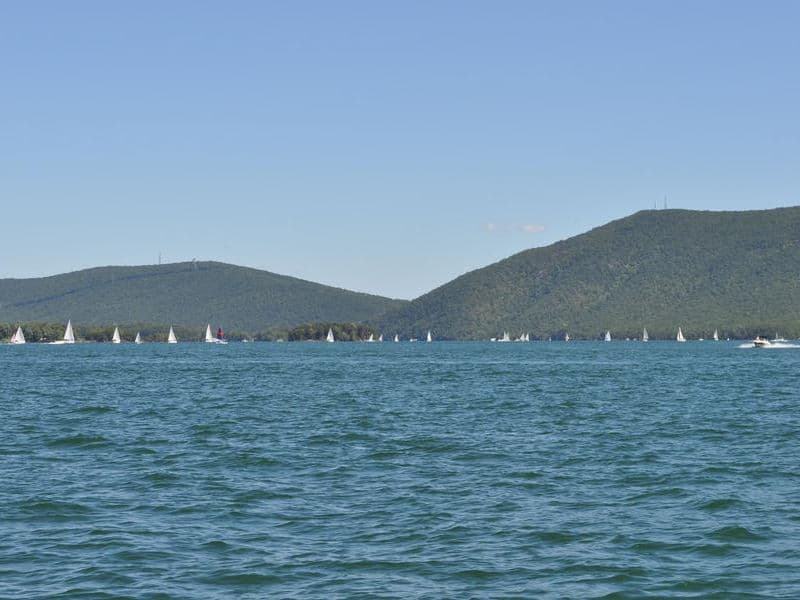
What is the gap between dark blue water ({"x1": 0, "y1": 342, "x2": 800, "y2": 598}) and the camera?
82.3 feet

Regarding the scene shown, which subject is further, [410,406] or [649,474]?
[410,406]

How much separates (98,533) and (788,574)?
1641 cm

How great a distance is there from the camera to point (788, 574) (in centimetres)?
2542

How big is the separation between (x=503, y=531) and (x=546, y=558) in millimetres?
3024

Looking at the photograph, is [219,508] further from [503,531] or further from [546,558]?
[546,558]

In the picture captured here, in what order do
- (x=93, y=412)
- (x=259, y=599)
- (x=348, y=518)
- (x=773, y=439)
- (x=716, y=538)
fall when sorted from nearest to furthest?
(x=259, y=599)
(x=716, y=538)
(x=348, y=518)
(x=773, y=439)
(x=93, y=412)

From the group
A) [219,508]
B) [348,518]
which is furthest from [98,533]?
[348,518]

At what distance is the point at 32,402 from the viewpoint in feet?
270

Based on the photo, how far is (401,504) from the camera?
33.8 meters

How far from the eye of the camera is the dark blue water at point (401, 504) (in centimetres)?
2508

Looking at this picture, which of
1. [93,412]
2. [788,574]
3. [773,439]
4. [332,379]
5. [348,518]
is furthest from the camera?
[332,379]

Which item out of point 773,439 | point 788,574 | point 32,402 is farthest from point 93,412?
point 788,574

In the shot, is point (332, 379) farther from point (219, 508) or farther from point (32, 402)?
point (219, 508)

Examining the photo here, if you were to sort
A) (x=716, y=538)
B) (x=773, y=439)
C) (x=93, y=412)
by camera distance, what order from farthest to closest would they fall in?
(x=93, y=412) → (x=773, y=439) → (x=716, y=538)
